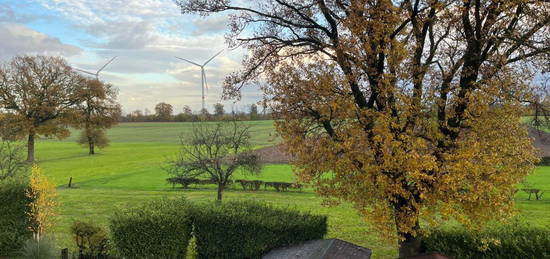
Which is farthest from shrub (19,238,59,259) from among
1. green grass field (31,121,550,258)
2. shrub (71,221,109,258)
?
green grass field (31,121,550,258)

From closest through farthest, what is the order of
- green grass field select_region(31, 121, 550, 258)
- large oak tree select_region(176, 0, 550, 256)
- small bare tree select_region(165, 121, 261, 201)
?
large oak tree select_region(176, 0, 550, 256), green grass field select_region(31, 121, 550, 258), small bare tree select_region(165, 121, 261, 201)

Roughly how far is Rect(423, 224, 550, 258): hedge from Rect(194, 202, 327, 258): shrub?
4118mm

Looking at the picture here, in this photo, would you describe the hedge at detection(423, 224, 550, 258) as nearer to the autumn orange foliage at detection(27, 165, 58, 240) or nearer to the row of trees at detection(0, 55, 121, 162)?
the autumn orange foliage at detection(27, 165, 58, 240)

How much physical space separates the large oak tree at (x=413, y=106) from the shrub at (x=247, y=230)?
161cm

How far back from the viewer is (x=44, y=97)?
62.2m

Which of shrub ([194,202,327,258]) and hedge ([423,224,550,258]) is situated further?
shrub ([194,202,327,258])

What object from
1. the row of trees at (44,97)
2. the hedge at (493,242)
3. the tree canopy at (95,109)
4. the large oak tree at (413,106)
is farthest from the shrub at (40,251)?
the tree canopy at (95,109)

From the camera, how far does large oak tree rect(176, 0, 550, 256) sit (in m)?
11.9

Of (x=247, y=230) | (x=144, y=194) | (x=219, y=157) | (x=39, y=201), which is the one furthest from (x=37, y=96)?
(x=247, y=230)

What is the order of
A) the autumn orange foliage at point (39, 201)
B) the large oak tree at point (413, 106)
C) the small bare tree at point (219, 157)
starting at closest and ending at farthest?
the large oak tree at point (413, 106) → the autumn orange foliage at point (39, 201) → the small bare tree at point (219, 157)

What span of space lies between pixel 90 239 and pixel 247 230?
627 cm

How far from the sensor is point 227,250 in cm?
1389

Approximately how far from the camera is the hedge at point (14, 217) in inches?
656

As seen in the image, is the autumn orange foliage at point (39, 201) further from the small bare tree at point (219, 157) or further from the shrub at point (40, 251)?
the small bare tree at point (219, 157)
